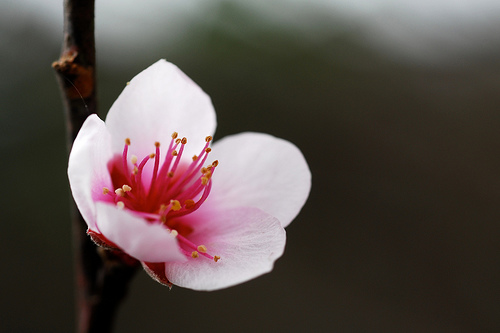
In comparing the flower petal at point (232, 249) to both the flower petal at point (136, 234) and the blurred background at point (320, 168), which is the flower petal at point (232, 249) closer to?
the flower petal at point (136, 234)

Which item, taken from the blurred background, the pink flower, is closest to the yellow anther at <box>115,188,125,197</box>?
the pink flower

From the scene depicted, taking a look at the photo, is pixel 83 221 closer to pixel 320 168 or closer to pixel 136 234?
pixel 136 234

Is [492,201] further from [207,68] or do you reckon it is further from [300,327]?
[207,68]

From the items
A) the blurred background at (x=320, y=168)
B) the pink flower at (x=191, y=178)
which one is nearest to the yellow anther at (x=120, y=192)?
the pink flower at (x=191, y=178)

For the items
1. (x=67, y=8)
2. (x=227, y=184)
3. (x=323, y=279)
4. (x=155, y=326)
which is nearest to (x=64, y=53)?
(x=67, y=8)

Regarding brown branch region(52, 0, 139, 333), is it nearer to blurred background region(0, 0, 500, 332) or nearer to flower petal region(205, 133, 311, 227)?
flower petal region(205, 133, 311, 227)

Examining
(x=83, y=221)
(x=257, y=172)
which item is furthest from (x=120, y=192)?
(x=257, y=172)

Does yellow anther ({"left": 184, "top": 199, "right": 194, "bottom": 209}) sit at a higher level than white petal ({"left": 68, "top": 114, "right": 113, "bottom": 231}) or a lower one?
lower
